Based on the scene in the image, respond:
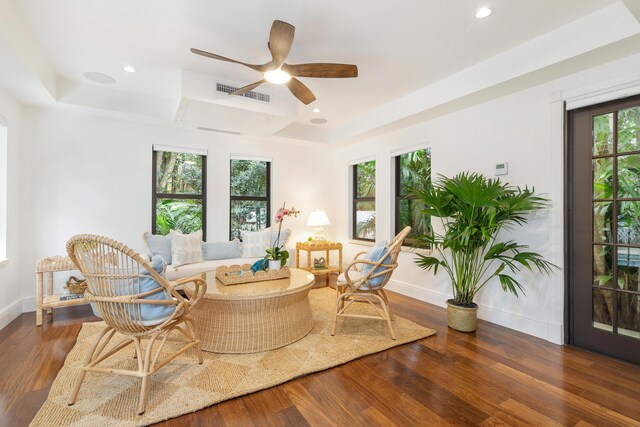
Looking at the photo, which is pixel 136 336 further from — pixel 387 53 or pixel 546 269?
pixel 546 269

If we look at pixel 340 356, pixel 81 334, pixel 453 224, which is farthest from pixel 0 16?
pixel 453 224

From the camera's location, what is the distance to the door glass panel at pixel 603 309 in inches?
96.7

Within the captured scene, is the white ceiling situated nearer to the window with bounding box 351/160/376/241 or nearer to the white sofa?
the window with bounding box 351/160/376/241

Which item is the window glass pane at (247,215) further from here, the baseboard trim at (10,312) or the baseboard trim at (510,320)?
the baseboard trim at (510,320)

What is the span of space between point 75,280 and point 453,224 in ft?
13.7

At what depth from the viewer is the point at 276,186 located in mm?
5148

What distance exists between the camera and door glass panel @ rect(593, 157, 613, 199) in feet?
8.04

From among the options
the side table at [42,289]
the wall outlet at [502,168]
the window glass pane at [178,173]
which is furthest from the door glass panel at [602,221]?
the side table at [42,289]

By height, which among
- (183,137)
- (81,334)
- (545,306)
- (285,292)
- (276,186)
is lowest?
(81,334)

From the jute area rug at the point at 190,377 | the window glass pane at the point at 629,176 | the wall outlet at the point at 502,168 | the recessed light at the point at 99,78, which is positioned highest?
the recessed light at the point at 99,78

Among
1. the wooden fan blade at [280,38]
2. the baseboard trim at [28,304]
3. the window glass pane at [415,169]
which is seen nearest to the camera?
the wooden fan blade at [280,38]

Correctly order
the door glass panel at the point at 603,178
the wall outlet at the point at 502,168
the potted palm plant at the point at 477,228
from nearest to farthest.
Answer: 1. the door glass panel at the point at 603,178
2. the potted palm plant at the point at 477,228
3. the wall outlet at the point at 502,168

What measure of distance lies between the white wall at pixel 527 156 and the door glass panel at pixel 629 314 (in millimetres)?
376

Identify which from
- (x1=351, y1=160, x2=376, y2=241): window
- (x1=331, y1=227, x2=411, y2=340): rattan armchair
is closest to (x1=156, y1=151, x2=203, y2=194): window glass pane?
(x1=351, y1=160, x2=376, y2=241): window
